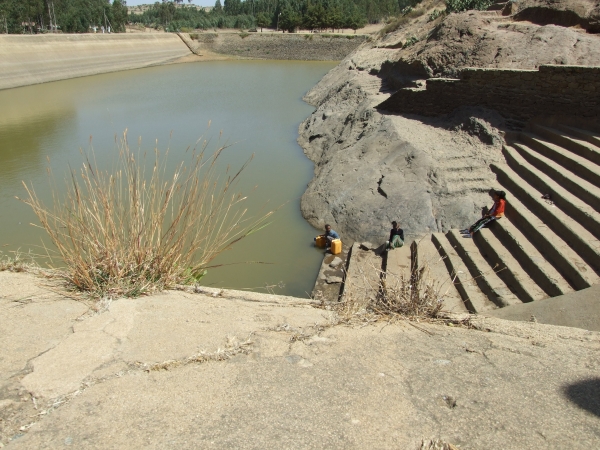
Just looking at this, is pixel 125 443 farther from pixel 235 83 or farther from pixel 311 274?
pixel 235 83

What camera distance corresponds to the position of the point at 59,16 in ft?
161

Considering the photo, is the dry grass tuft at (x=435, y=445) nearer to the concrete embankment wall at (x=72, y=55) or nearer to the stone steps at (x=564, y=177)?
the stone steps at (x=564, y=177)

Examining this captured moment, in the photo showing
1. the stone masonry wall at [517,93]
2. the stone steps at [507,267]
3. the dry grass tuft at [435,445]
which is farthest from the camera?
the stone masonry wall at [517,93]

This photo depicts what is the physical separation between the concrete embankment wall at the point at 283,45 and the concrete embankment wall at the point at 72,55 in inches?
218

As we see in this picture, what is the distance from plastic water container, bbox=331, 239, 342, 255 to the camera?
750 cm

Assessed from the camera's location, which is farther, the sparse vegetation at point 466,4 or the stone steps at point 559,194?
the sparse vegetation at point 466,4

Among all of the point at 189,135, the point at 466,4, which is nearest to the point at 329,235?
the point at 189,135

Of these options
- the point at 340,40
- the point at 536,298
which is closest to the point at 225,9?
the point at 340,40

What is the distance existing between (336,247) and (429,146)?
129 inches

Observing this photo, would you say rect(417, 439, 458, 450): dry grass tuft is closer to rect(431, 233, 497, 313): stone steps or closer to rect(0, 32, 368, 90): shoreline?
rect(431, 233, 497, 313): stone steps

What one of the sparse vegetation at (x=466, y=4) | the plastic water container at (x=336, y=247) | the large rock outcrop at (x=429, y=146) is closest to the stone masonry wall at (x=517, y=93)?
the large rock outcrop at (x=429, y=146)

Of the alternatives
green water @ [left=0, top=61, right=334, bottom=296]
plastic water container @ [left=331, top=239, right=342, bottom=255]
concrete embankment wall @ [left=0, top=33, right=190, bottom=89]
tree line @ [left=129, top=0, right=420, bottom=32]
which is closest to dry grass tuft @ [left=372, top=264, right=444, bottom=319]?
green water @ [left=0, top=61, right=334, bottom=296]

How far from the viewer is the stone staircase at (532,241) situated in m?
5.25

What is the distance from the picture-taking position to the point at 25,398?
213 cm
